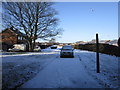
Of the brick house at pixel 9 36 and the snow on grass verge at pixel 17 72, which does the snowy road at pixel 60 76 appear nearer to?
the snow on grass verge at pixel 17 72

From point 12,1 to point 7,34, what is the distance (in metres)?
7.66

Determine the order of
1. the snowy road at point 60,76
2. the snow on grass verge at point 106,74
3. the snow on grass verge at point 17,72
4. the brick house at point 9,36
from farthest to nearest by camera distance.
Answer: the brick house at point 9,36
the snow on grass verge at point 17,72
the snow on grass verge at point 106,74
the snowy road at point 60,76

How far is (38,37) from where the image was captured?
27703mm

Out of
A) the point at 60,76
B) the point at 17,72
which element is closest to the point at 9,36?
the point at 17,72

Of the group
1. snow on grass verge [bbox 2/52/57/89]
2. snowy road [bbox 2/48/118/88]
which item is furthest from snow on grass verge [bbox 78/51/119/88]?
snow on grass verge [bbox 2/52/57/89]

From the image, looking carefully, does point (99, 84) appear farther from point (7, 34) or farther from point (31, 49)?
point (7, 34)

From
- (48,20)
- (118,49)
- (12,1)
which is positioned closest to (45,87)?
(118,49)

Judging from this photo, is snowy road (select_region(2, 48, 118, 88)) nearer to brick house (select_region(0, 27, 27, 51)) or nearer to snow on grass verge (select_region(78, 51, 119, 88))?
snow on grass verge (select_region(78, 51, 119, 88))

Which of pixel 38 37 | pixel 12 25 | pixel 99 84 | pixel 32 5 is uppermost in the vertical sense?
pixel 32 5

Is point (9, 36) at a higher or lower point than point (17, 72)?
higher

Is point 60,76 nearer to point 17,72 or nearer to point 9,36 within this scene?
point 17,72

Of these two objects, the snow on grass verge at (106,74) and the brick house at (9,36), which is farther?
the brick house at (9,36)

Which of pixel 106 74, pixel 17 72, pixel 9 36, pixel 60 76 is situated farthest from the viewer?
pixel 9 36

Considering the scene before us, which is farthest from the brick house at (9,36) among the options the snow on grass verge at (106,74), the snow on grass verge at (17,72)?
the snow on grass verge at (106,74)
